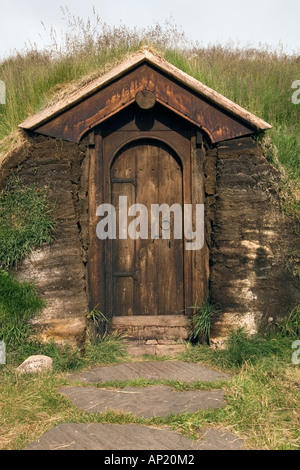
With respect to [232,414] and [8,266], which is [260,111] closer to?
[8,266]

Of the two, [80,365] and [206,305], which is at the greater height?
[206,305]

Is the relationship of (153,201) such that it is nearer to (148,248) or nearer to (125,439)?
(148,248)

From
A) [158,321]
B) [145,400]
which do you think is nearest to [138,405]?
[145,400]

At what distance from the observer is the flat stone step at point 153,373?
4957 millimetres

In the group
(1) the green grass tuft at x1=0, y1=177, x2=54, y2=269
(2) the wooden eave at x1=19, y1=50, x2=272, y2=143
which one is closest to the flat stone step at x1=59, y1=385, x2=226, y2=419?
(1) the green grass tuft at x1=0, y1=177, x2=54, y2=269

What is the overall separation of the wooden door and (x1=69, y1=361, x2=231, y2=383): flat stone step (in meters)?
0.83

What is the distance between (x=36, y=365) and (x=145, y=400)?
4.05 feet

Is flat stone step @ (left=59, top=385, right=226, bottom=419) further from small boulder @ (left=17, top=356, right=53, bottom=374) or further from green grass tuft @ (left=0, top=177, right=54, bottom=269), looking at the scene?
green grass tuft @ (left=0, top=177, right=54, bottom=269)

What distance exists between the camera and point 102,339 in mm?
5816
